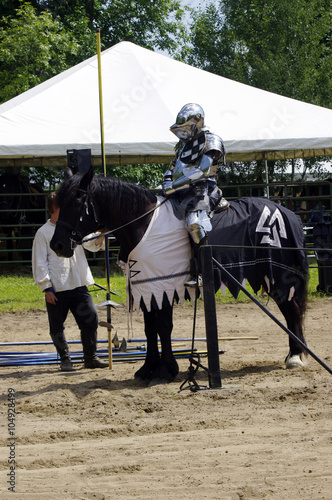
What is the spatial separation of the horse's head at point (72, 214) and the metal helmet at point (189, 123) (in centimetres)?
87

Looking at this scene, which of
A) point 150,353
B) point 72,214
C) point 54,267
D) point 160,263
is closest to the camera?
point 72,214

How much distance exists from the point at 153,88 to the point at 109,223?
8275 millimetres

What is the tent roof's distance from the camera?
40.0 feet

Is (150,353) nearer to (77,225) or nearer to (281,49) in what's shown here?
(77,225)

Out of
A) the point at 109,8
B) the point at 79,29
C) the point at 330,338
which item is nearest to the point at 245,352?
the point at 330,338

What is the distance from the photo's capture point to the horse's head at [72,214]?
5.43m

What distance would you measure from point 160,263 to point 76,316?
1.35 m

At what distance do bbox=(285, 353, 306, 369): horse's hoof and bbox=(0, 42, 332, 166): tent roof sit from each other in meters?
6.81

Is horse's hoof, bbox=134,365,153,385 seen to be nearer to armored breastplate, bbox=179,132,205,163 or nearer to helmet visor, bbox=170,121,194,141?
armored breastplate, bbox=179,132,205,163

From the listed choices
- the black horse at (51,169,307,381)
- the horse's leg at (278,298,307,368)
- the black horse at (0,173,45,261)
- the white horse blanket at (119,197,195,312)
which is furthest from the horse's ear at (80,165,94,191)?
the black horse at (0,173,45,261)

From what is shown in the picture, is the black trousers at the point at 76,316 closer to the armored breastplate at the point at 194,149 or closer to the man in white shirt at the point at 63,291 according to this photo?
the man in white shirt at the point at 63,291

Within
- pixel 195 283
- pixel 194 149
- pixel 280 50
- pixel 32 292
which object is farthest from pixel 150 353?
pixel 280 50

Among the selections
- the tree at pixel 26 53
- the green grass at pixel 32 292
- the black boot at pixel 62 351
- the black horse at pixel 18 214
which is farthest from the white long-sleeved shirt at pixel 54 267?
the tree at pixel 26 53

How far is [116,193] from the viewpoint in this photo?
5.70 m
